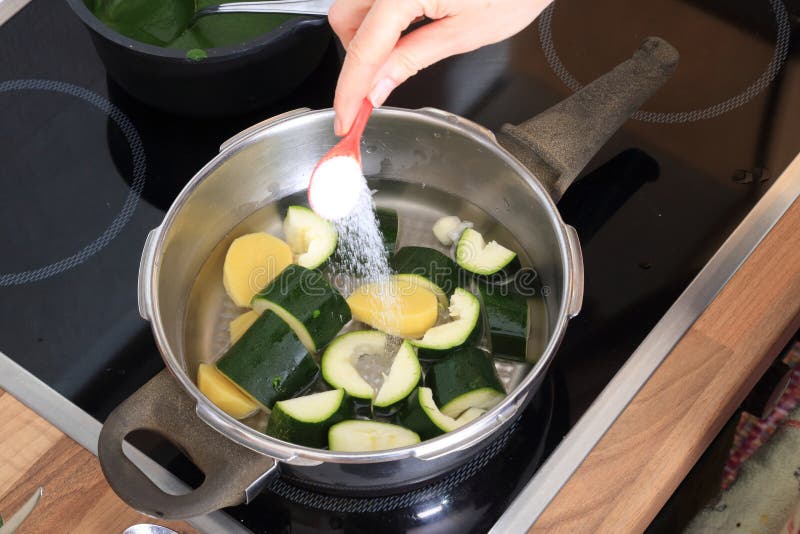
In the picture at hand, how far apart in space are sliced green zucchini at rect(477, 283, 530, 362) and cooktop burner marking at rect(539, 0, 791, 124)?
1.30ft

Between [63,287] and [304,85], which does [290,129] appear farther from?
[63,287]

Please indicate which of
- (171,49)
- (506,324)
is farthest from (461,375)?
(171,49)

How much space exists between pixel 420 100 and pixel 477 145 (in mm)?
209

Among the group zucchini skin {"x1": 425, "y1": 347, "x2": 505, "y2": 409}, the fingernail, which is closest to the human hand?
the fingernail

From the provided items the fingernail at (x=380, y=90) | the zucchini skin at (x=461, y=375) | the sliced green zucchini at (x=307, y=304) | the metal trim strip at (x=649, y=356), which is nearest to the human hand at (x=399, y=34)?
the fingernail at (x=380, y=90)

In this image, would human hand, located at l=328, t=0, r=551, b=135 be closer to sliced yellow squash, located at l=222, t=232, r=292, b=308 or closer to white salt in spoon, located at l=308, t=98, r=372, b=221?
white salt in spoon, located at l=308, t=98, r=372, b=221

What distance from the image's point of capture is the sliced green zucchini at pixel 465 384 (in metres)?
0.96

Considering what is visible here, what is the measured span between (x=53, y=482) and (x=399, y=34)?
2.14ft

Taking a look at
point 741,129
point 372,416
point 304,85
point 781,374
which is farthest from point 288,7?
point 781,374

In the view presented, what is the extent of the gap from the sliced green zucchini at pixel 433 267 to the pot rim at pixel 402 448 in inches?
6.4

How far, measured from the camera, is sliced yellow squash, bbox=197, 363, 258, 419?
974 mm

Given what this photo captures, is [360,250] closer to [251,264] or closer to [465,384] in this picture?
[251,264]

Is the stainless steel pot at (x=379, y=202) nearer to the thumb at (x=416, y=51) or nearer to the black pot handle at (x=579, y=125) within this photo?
the black pot handle at (x=579, y=125)

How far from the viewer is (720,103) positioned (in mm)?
1258
